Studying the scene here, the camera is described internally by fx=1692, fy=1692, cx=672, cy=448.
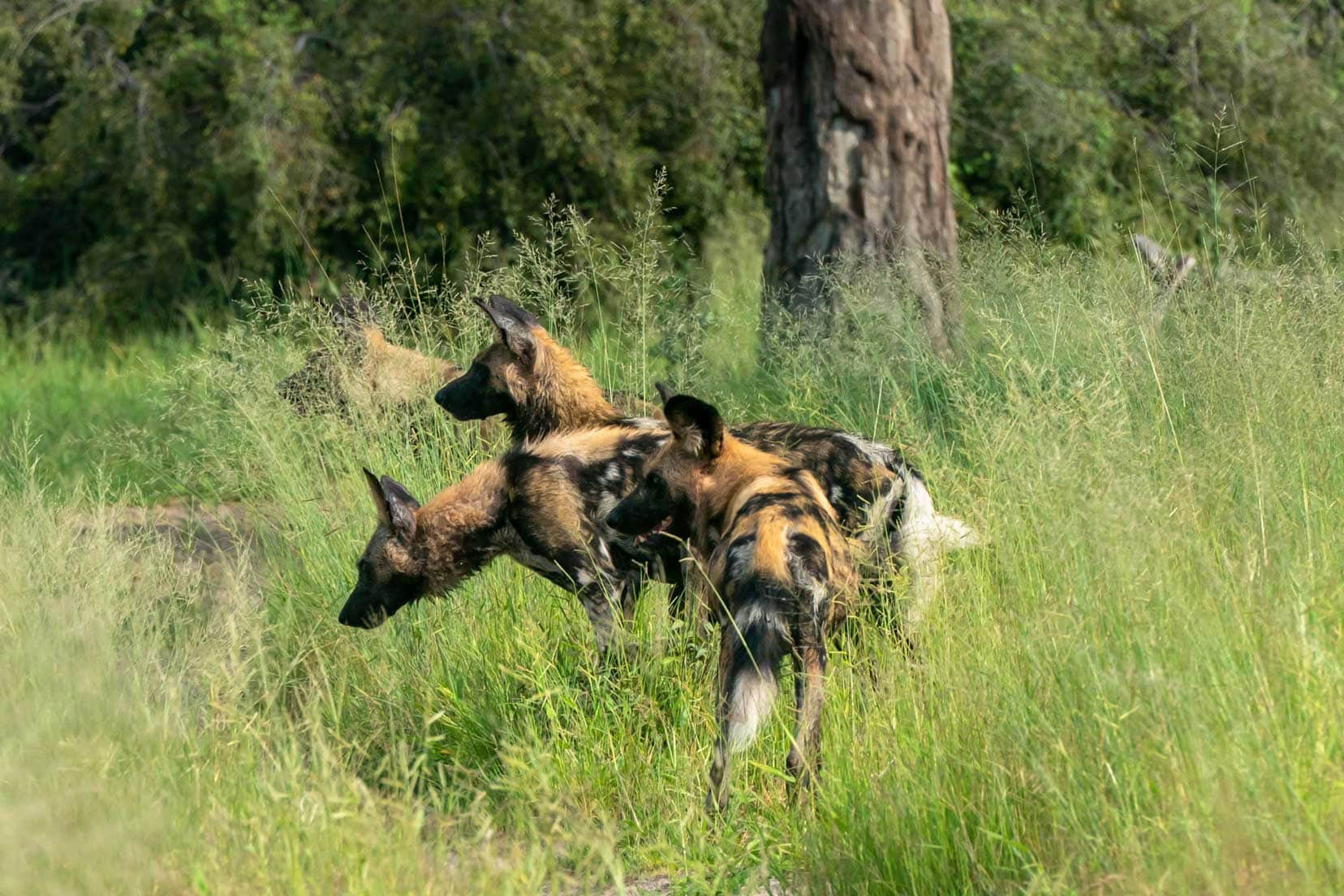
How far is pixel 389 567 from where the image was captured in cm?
507

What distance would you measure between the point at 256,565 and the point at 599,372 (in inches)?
60.7

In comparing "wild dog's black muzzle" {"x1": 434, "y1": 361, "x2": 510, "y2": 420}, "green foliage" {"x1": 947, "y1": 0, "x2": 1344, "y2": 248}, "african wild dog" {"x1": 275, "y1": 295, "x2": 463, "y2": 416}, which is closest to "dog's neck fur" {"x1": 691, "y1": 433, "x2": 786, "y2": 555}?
"wild dog's black muzzle" {"x1": 434, "y1": 361, "x2": 510, "y2": 420}

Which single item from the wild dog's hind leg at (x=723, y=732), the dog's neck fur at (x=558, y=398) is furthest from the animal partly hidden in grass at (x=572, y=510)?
the wild dog's hind leg at (x=723, y=732)

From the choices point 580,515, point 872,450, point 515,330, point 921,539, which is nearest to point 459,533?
point 580,515

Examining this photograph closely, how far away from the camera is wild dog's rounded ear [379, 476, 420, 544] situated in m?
5.04

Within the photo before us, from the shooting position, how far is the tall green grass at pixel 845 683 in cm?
308

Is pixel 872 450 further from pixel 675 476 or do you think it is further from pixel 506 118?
pixel 506 118

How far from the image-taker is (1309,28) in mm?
15594

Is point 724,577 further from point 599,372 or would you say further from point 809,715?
point 599,372

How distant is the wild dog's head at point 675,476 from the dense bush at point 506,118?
7549 mm

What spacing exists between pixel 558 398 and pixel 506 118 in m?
7.28

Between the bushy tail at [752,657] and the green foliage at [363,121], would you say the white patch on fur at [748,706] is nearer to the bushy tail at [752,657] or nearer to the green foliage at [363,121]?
the bushy tail at [752,657]

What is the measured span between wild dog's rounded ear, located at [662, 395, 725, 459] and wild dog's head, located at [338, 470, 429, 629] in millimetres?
940

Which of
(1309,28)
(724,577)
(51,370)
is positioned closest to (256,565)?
(724,577)
